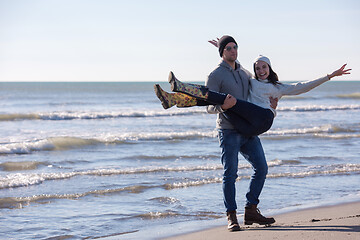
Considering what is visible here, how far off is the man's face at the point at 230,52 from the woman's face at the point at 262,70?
0.29 m

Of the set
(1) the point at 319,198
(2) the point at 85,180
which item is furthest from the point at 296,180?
(2) the point at 85,180

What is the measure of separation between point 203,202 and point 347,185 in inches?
102

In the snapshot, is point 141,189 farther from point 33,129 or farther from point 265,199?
point 33,129

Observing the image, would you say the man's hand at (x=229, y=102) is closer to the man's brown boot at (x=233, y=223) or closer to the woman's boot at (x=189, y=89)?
the woman's boot at (x=189, y=89)

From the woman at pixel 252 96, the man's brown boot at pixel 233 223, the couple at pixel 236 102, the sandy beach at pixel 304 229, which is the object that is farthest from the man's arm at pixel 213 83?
the sandy beach at pixel 304 229

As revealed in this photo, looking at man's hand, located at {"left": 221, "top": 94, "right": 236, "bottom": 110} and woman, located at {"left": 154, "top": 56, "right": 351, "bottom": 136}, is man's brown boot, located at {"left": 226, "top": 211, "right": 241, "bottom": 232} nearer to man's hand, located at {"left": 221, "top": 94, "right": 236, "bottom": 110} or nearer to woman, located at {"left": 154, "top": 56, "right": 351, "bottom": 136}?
woman, located at {"left": 154, "top": 56, "right": 351, "bottom": 136}

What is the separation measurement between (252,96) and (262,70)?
279 millimetres

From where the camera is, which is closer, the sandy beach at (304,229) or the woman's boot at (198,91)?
the sandy beach at (304,229)

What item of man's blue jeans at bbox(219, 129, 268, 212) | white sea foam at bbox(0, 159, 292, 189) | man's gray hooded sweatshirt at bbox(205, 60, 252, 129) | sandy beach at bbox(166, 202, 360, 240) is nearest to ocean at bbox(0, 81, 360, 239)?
white sea foam at bbox(0, 159, 292, 189)

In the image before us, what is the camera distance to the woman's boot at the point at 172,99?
4.69 meters

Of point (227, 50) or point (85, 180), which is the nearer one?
point (227, 50)

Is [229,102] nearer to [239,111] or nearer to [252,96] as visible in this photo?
[239,111]

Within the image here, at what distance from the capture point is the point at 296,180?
8477 millimetres

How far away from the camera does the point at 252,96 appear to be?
16.6 ft
